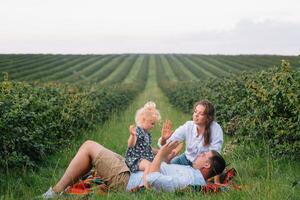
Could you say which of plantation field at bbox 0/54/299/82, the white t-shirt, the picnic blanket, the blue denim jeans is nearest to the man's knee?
the picnic blanket

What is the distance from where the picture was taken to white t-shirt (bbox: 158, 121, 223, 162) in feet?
23.2

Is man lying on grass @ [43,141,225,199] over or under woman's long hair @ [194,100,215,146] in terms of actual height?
under

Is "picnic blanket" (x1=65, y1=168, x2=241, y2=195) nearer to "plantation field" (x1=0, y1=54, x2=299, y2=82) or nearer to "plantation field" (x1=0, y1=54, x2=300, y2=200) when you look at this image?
"plantation field" (x1=0, y1=54, x2=300, y2=200)

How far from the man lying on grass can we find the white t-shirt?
2.32ft

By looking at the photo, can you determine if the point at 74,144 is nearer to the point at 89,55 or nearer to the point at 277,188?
the point at 277,188

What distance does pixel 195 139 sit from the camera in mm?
7277

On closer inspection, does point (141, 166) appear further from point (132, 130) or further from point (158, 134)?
point (158, 134)

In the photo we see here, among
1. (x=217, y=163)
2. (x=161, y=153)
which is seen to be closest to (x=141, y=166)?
(x=161, y=153)

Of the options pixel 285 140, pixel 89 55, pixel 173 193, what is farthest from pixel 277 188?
pixel 89 55

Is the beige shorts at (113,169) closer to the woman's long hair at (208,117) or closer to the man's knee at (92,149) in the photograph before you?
the man's knee at (92,149)

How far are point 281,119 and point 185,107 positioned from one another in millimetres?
12662

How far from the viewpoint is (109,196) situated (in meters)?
5.78

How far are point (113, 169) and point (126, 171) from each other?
148 mm

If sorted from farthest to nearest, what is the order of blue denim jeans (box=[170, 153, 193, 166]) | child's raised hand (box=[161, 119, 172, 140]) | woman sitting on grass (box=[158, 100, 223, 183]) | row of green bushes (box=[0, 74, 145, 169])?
1. blue denim jeans (box=[170, 153, 193, 166])
2. row of green bushes (box=[0, 74, 145, 169])
3. woman sitting on grass (box=[158, 100, 223, 183])
4. child's raised hand (box=[161, 119, 172, 140])
